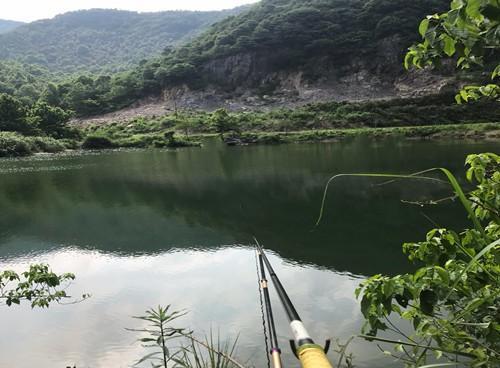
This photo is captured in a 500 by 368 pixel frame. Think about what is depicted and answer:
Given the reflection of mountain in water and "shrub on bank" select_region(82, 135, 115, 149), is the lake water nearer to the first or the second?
the reflection of mountain in water

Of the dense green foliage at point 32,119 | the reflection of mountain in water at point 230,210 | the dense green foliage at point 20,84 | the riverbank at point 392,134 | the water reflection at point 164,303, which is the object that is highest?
the dense green foliage at point 20,84

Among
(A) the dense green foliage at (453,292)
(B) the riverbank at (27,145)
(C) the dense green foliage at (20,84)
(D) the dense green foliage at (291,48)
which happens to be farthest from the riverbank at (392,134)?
(C) the dense green foliage at (20,84)

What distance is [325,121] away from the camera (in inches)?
2884

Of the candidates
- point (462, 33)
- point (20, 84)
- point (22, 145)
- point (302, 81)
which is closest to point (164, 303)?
point (462, 33)

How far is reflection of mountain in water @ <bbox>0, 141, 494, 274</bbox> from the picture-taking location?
14.2 m

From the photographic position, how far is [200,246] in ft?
48.3

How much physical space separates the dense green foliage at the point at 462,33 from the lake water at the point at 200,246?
1358 millimetres

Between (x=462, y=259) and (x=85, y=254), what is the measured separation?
13.7m

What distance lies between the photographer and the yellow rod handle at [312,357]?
6.89 feet

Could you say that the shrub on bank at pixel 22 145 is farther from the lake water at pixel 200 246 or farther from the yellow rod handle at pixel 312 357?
the yellow rod handle at pixel 312 357

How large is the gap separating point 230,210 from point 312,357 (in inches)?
695

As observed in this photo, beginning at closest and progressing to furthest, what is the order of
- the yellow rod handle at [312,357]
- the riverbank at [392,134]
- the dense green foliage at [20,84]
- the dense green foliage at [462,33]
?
the dense green foliage at [462,33]
the yellow rod handle at [312,357]
the riverbank at [392,134]
the dense green foliage at [20,84]

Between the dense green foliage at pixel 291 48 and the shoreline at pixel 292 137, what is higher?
the dense green foliage at pixel 291 48

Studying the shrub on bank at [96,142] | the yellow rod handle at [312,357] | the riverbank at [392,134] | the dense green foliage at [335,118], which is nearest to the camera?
the yellow rod handle at [312,357]
